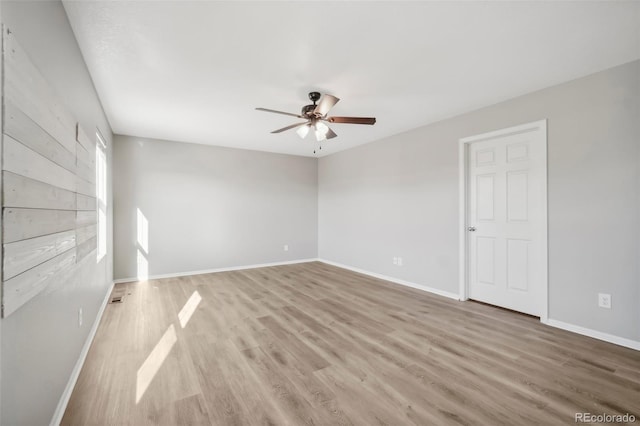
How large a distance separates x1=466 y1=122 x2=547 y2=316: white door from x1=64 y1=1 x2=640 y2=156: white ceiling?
2.02 ft

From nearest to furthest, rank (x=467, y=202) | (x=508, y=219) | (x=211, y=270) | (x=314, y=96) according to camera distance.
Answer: (x=314, y=96) → (x=508, y=219) → (x=467, y=202) → (x=211, y=270)

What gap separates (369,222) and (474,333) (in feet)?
9.32

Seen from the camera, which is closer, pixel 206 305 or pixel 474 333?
pixel 474 333

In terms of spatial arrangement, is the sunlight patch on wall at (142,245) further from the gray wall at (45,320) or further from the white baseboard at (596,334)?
the white baseboard at (596,334)

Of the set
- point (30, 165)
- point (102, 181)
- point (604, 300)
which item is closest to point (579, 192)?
point (604, 300)

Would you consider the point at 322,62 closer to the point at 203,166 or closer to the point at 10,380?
the point at 10,380

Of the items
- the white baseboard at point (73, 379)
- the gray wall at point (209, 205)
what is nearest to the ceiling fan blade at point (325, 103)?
the white baseboard at point (73, 379)

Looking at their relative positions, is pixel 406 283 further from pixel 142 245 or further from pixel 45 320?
pixel 142 245

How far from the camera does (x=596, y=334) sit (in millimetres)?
2680

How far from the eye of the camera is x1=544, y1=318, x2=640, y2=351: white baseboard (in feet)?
8.17

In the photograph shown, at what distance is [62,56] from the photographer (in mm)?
1853

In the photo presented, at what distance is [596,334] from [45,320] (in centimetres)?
432

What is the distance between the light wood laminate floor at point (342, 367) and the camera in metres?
1.71

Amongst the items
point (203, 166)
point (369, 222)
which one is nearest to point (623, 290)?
point (369, 222)
